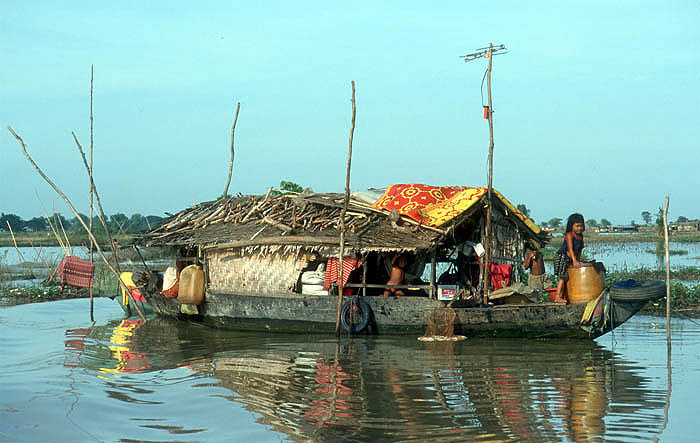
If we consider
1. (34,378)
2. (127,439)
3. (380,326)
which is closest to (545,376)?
(380,326)

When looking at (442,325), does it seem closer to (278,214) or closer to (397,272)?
(397,272)

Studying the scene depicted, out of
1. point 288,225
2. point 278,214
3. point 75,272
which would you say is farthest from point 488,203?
point 75,272

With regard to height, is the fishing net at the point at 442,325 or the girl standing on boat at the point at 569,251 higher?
the girl standing on boat at the point at 569,251

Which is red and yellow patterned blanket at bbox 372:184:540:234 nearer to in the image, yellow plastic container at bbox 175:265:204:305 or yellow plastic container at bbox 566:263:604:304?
yellow plastic container at bbox 566:263:604:304

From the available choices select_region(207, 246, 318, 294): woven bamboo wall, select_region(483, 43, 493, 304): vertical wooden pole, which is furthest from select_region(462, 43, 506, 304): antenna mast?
select_region(207, 246, 318, 294): woven bamboo wall

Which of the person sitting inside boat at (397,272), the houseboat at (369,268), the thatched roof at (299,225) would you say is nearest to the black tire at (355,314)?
the houseboat at (369,268)

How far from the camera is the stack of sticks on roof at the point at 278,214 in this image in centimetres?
1024

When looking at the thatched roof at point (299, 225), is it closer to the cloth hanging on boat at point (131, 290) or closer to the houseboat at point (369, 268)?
the houseboat at point (369, 268)

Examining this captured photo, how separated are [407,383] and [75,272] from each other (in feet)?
26.0

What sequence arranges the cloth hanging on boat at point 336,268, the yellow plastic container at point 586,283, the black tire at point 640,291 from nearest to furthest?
the black tire at point 640,291 → the yellow plastic container at point 586,283 → the cloth hanging on boat at point 336,268

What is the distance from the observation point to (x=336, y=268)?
1019 centimetres

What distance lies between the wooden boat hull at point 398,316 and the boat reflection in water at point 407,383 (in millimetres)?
190

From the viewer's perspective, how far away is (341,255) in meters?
9.46

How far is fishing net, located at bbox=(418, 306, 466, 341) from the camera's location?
31.0 feet
